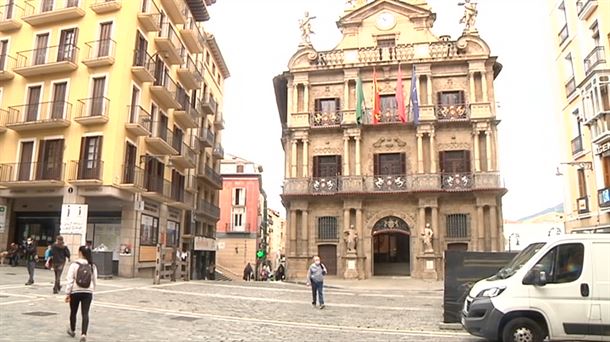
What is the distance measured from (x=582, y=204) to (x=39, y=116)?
28.9 metres

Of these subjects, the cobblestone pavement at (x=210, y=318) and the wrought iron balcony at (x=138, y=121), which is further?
the wrought iron balcony at (x=138, y=121)

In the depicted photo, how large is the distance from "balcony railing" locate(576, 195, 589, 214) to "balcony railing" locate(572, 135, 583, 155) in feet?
8.53

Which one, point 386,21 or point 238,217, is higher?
point 386,21

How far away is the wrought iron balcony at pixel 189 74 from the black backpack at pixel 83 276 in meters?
25.7

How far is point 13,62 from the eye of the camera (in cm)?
2734

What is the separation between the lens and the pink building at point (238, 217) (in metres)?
58.0

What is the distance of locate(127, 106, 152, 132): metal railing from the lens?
25.8 meters

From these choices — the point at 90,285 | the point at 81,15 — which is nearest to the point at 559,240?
the point at 90,285

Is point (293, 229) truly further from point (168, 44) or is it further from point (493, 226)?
point (168, 44)

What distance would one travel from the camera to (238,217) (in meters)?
60.5

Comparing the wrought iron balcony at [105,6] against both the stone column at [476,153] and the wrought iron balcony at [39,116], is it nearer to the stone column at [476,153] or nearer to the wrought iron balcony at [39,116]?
the wrought iron balcony at [39,116]

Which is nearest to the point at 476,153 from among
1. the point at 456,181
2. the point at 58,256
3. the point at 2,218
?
the point at 456,181

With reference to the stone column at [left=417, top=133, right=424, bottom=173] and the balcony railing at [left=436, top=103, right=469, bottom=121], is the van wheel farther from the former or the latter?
the balcony railing at [left=436, top=103, right=469, bottom=121]

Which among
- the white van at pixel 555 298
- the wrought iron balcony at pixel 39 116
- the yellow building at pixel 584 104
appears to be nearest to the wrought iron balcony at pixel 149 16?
the wrought iron balcony at pixel 39 116
